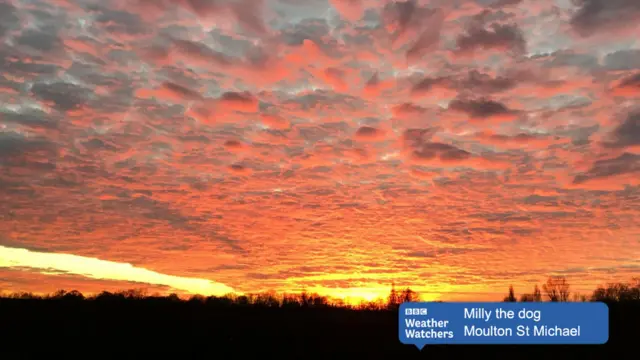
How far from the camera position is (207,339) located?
41.2 m

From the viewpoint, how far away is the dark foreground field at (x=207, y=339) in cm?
3562

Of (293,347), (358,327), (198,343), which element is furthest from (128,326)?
(358,327)

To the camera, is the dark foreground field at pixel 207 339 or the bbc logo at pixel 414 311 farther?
the dark foreground field at pixel 207 339

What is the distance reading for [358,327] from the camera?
57562 millimetres

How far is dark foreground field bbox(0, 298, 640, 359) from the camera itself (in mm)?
35625

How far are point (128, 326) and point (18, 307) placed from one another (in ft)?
80.8

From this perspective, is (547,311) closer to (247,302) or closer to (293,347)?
(293,347)

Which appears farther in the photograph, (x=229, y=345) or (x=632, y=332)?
(x=632, y=332)

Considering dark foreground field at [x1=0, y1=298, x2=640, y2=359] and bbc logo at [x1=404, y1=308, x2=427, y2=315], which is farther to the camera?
dark foreground field at [x1=0, y1=298, x2=640, y2=359]

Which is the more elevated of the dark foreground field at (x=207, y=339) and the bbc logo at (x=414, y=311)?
the bbc logo at (x=414, y=311)

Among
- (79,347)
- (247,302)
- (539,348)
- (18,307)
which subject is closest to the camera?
(79,347)

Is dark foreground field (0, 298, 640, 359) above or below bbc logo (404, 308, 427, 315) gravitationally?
below

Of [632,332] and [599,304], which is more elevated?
[599,304]

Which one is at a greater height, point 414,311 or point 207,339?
point 414,311
